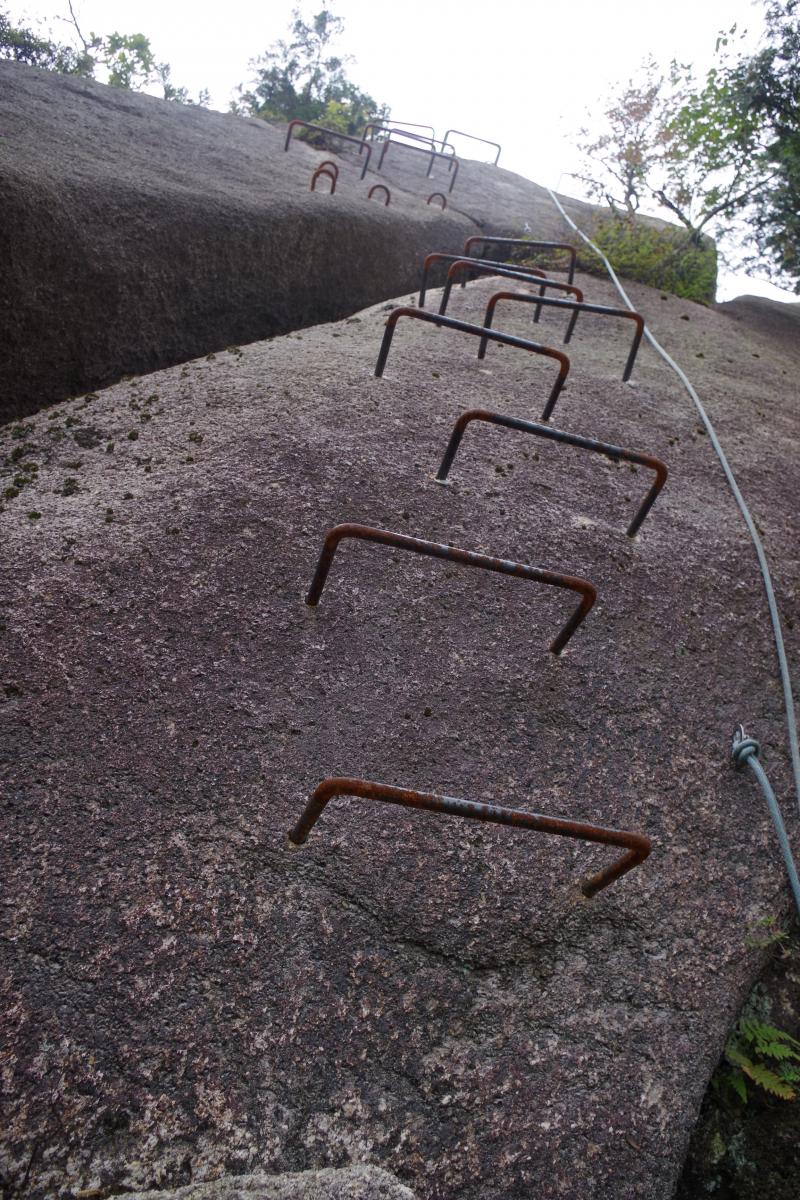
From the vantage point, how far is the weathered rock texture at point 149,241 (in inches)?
183

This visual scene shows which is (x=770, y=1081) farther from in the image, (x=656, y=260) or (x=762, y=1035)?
(x=656, y=260)

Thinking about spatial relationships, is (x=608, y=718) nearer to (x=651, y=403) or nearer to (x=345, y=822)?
(x=345, y=822)

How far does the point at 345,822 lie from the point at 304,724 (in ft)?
1.30

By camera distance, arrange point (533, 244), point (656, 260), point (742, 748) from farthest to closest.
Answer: point (656, 260)
point (533, 244)
point (742, 748)

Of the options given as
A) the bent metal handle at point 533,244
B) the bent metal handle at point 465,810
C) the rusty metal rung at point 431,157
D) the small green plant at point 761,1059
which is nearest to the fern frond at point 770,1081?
the small green plant at point 761,1059

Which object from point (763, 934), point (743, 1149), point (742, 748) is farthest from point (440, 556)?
point (743, 1149)

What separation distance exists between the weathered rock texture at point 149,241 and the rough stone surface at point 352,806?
2.40ft

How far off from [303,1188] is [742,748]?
2.14m

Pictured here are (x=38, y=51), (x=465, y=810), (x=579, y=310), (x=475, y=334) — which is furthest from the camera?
(x=38, y=51)

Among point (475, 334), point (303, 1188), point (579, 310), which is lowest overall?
point (303, 1188)

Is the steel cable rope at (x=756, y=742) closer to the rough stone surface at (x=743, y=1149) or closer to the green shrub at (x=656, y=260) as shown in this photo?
the rough stone surface at (x=743, y=1149)

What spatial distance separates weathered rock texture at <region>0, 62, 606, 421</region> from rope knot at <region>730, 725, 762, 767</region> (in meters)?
4.05

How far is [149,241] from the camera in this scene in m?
5.48

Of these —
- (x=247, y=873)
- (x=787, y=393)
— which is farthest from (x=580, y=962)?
(x=787, y=393)
